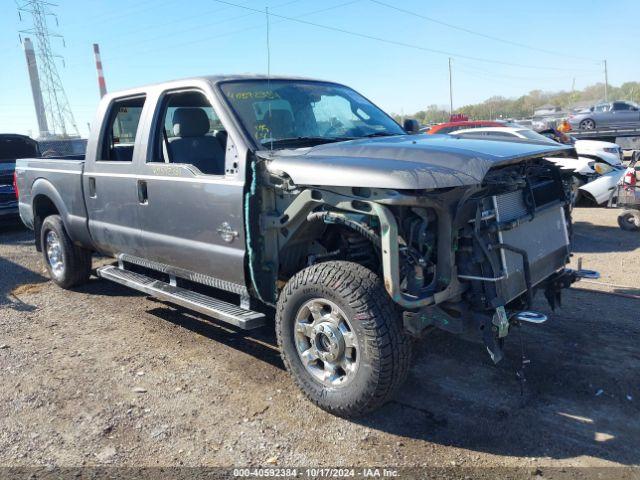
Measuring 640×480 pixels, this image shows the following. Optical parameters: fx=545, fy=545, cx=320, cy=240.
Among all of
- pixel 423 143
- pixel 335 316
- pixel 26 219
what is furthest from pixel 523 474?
pixel 26 219

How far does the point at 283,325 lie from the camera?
357 centimetres

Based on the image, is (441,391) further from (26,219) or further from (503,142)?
(26,219)

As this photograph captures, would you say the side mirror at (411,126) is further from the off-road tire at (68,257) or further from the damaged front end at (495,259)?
the off-road tire at (68,257)

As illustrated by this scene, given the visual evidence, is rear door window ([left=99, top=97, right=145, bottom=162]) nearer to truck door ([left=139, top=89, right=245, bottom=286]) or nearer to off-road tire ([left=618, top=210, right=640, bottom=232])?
truck door ([left=139, top=89, right=245, bottom=286])

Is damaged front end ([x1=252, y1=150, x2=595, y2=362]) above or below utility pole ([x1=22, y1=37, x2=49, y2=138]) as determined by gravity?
below

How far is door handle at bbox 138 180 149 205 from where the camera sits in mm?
4633

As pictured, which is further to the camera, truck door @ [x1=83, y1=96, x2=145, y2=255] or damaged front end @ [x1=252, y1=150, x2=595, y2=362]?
truck door @ [x1=83, y1=96, x2=145, y2=255]

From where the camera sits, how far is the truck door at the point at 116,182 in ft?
15.9

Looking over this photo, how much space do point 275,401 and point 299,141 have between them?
1873 millimetres

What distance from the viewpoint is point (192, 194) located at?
163 inches

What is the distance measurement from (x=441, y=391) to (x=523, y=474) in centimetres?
92

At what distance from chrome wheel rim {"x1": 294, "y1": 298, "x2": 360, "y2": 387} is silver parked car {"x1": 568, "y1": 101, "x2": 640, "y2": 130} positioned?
29820 millimetres

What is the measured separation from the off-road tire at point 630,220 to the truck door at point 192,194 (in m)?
6.99

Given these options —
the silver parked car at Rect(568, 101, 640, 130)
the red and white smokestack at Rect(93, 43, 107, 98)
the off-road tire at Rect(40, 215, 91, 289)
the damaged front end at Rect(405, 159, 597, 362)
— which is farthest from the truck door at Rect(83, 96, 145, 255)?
the red and white smokestack at Rect(93, 43, 107, 98)
